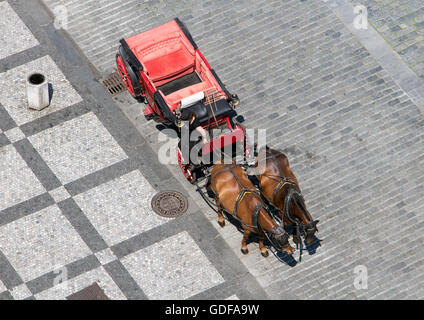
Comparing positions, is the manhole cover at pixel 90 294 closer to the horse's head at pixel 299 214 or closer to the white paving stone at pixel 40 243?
the white paving stone at pixel 40 243

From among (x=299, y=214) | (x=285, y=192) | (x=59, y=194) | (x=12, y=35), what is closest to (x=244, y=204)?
(x=285, y=192)

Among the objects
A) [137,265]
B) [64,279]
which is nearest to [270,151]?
[137,265]

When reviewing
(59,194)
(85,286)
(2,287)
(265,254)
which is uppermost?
(59,194)

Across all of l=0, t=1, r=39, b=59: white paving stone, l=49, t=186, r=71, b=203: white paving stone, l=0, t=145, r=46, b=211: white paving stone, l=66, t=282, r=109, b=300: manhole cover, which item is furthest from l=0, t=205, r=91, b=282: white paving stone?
l=0, t=1, r=39, b=59: white paving stone

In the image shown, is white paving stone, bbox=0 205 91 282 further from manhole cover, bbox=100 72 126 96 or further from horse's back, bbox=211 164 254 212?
manhole cover, bbox=100 72 126 96

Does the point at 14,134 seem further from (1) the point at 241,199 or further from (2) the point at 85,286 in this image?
(1) the point at 241,199

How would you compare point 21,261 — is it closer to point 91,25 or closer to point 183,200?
point 183,200

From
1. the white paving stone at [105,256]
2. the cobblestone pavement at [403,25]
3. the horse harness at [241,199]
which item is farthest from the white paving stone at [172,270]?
the cobblestone pavement at [403,25]
